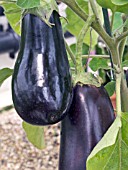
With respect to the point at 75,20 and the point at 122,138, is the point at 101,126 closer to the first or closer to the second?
the point at 122,138

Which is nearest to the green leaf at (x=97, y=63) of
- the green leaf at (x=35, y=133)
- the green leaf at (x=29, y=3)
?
the green leaf at (x=35, y=133)

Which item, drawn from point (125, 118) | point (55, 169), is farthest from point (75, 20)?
point (55, 169)

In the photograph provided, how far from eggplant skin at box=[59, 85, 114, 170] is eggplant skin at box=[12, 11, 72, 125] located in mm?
34

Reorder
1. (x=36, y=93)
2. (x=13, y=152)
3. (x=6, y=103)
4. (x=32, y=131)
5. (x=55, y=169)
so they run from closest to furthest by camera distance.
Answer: (x=36, y=93) → (x=32, y=131) → (x=55, y=169) → (x=13, y=152) → (x=6, y=103)

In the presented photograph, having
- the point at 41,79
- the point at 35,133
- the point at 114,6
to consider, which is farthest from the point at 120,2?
the point at 35,133

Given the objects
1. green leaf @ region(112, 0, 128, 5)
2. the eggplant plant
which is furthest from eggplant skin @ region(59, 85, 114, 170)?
green leaf @ region(112, 0, 128, 5)

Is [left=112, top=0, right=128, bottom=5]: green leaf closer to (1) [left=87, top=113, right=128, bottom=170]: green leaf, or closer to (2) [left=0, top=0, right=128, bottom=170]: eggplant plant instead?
(2) [left=0, top=0, right=128, bottom=170]: eggplant plant

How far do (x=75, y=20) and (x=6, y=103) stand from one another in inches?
97.1

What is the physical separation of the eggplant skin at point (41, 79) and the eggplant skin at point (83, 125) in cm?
3

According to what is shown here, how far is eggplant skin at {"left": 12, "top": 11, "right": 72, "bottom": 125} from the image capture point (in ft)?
1.75

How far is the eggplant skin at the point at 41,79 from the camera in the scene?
0.53 m

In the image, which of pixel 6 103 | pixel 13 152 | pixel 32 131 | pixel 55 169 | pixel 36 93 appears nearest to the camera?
pixel 36 93

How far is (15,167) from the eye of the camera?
8.71 feet

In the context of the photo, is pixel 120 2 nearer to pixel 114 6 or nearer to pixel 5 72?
pixel 114 6
